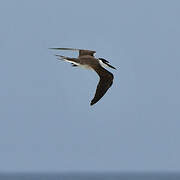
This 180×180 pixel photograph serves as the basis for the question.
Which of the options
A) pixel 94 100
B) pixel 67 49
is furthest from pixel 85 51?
pixel 94 100

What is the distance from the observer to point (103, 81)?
89.3 ft

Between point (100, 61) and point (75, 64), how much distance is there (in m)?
1.06

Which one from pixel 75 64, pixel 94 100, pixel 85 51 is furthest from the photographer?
pixel 85 51

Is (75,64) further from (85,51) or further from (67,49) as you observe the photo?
(85,51)

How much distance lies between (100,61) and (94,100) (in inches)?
105

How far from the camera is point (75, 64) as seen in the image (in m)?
27.7

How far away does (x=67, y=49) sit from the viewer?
93.8 ft

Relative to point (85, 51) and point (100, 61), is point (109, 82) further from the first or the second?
point (85, 51)

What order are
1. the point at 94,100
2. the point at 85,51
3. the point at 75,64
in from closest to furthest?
the point at 94,100, the point at 75,64, the point at 85,51

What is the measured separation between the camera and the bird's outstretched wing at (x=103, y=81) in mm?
26716

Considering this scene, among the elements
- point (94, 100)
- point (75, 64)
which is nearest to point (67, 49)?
point (75, 64)

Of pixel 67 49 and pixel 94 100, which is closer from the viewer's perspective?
pixel 94 100

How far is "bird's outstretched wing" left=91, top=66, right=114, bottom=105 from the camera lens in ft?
87.6

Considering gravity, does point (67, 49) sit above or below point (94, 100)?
above
